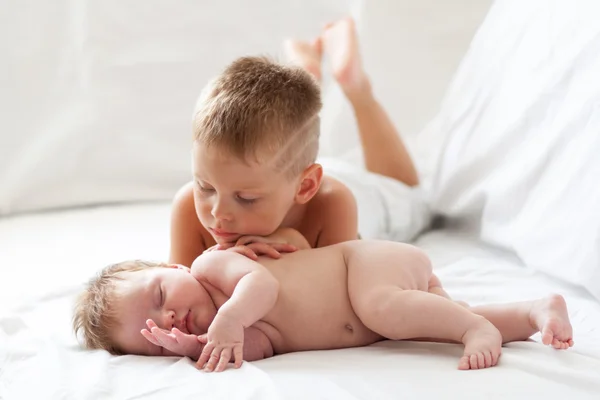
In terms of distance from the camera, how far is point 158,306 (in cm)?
109

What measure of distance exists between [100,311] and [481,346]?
18.6 inches

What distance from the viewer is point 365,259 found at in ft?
3.70

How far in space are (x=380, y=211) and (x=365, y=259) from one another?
59cm

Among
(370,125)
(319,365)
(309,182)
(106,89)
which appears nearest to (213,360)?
(319,365)

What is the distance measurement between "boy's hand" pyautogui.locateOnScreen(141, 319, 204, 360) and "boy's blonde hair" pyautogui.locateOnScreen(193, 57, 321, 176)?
232 millimetres

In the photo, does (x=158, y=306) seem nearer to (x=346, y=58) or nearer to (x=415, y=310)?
(x=415, y=310)

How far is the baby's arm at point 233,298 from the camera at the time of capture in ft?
3.26

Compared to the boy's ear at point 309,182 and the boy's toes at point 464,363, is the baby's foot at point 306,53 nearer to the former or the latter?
the boy's ear at point 309,182

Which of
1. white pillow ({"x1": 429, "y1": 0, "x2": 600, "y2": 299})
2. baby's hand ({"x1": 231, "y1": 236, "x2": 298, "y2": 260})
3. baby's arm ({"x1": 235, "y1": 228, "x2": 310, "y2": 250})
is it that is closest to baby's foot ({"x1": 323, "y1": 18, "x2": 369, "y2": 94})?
white pillow ({"x1": 429, "y1": 0, "x2": 600, "y2": 299})

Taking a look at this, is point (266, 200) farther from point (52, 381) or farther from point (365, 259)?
point (52, 381)

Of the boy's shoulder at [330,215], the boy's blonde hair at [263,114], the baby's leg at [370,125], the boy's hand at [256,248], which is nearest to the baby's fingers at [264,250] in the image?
the boy's hand at [256,248]

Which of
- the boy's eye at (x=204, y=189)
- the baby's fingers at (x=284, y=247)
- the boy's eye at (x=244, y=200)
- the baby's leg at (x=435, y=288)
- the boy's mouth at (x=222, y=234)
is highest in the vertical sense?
the boy's eye at (x=204, y=189)

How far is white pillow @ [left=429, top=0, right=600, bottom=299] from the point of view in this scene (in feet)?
4.39

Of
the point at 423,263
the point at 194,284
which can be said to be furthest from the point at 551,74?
the point at 194,284
